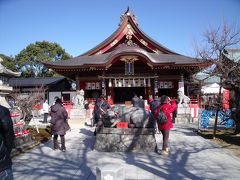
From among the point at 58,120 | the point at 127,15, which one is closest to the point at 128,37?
the point at 127,15

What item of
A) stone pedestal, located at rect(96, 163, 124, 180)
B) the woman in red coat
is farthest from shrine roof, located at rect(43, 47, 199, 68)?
stone pedestal, located at rect(96, 163, 124, 180)

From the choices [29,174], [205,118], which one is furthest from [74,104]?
[29,174]

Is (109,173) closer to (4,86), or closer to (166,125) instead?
(166,125)

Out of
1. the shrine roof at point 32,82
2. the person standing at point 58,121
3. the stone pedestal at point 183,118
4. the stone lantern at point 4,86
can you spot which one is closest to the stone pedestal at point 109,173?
the person standing at point 58,121

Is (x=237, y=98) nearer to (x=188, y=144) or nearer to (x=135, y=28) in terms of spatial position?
(x=188, y=144)

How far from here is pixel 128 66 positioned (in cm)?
2355

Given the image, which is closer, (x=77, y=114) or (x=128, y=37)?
(x=77, y=114)

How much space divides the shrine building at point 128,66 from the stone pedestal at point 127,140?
533 inches

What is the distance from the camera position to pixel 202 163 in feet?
23.0

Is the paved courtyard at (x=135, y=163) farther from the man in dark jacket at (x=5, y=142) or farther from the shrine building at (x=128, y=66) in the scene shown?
the shrine building at (x=128, y=66)

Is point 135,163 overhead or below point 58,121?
below

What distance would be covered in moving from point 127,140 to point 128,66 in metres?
15.4

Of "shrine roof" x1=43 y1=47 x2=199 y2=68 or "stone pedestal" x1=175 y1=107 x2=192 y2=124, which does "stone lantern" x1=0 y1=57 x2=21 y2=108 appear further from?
"stone pedestal" x1=175 y1=107 x2=192 y2=124

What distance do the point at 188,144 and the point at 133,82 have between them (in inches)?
549
